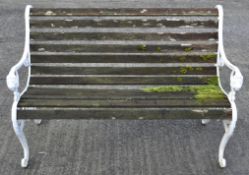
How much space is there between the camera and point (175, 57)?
3.79 m

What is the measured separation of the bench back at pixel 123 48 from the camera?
3.77 meters

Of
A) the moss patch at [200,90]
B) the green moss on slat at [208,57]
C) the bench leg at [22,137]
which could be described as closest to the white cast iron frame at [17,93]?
the bench leg at [22,137]

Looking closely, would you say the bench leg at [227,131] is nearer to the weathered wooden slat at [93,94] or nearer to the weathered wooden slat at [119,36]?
the weathered wooden slat at [93,94]

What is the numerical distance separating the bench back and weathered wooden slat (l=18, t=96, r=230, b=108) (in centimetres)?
42

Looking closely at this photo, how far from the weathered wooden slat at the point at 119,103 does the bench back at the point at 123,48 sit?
1.37ft

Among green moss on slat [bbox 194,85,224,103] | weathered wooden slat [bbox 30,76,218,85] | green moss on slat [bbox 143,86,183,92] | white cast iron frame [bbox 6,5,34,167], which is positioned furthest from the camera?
weathered wooden slat [bbox 30,76,218,85]

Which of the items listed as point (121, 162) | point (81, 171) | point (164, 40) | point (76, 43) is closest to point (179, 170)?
point (121, 162)

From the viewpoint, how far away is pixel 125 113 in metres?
3.26

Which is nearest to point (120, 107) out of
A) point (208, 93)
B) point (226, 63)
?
point (208, 93)

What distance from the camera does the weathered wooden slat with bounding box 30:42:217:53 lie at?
377 cm

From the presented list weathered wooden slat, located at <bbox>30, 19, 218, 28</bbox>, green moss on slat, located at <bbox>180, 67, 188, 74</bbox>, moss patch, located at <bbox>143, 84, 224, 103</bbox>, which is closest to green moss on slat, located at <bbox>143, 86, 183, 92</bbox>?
moss patch, located at <bbox>143, 84, 224, 103</bbox>

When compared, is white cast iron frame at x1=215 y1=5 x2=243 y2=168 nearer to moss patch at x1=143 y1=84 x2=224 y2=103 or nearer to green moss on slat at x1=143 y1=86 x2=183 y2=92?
moss patch at x1=143 y1=84 x2=224 y2=103

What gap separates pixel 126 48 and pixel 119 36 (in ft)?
0.41

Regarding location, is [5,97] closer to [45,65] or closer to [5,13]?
[45,65]
